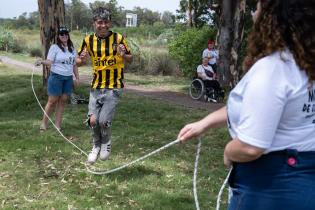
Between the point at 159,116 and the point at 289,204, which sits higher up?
the point at 289,204

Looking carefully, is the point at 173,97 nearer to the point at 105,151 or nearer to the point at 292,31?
the point at 105,151

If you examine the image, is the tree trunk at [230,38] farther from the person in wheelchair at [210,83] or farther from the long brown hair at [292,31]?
the long brown hair at [292,31]

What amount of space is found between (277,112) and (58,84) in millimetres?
7420

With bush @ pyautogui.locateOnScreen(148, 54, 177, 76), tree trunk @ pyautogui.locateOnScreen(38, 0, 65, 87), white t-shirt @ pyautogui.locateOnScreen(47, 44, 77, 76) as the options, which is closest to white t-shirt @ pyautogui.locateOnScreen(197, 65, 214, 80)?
tree trunk @ pyautogui.locateOnScreen(38, 0, 65, 87)

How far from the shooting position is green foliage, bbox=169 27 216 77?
1848cm

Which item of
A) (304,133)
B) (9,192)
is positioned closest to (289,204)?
(304,133)

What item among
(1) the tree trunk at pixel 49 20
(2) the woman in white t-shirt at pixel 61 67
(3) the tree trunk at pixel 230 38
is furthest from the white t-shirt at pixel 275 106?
(3) the tree trunk at pixel 230 38

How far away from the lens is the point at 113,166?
7109mm

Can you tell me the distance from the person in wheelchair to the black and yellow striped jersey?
8075 mm

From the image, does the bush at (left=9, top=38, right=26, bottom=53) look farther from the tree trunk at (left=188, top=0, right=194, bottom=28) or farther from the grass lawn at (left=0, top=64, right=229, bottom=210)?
the grass lawn at (left=0, top=64, right=229, bottom=210)

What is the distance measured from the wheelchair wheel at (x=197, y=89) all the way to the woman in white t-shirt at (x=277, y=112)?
41.0 ft

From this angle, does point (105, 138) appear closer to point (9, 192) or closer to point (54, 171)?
point (54, 171)

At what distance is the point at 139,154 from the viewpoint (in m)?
7.93

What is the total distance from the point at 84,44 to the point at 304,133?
4758 millimetres
